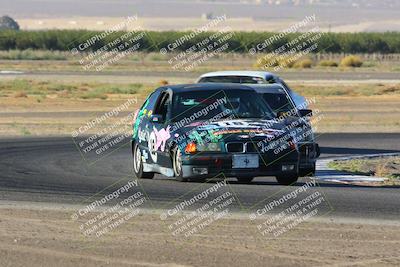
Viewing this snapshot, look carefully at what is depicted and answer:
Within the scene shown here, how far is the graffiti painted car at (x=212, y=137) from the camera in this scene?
16156 millimetres

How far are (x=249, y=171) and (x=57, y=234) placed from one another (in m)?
4.99

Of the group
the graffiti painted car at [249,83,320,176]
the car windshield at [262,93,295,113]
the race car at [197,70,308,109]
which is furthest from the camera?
the race car at [197,70,308,109]

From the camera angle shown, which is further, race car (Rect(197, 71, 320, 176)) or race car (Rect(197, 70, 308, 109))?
race car (Rect(197, 70, 308, 109))

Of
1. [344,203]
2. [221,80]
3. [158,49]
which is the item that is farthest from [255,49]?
[344,203]

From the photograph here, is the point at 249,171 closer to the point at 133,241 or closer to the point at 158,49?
the point at 133,241

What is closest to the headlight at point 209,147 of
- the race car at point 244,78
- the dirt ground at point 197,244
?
the dirt ground at point 197,244

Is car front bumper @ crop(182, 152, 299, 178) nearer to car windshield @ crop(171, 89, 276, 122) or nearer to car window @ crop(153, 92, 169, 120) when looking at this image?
car windshield @ crop(171, 89, 276, 122)

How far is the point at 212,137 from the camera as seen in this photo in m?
16.2

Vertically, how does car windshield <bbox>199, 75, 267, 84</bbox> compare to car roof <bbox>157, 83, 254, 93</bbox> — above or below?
below

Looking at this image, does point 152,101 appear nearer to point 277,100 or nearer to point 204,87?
point 204,87

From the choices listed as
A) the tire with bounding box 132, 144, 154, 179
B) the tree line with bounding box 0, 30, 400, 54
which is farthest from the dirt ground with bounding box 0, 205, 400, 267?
the tree line with bounding box 0, 30, 400, 54

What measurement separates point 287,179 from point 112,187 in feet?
8.40

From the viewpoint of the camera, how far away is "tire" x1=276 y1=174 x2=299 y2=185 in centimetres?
1671

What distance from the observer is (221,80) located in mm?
22438
